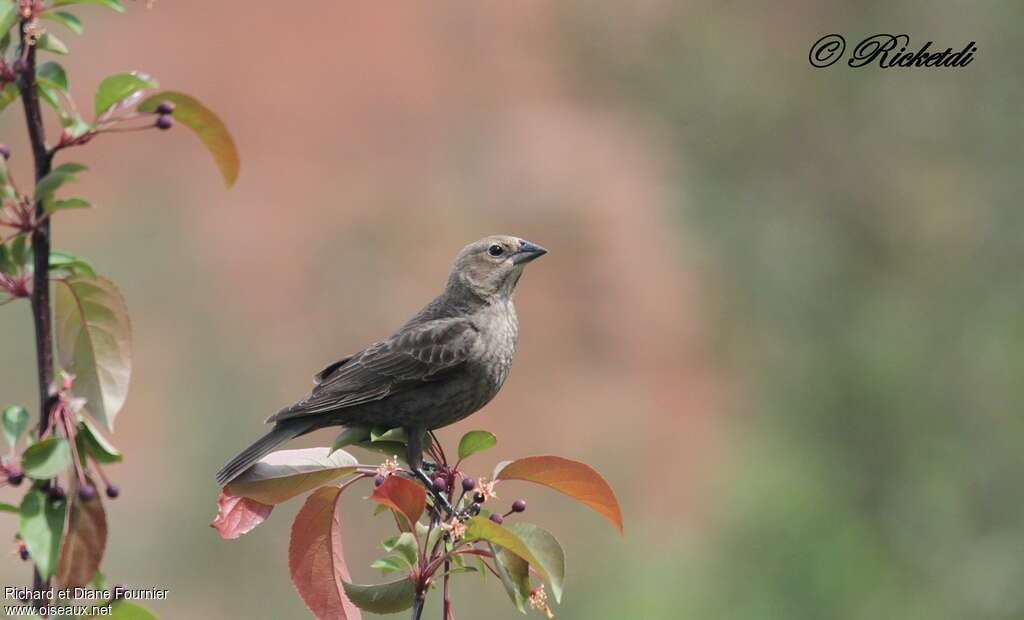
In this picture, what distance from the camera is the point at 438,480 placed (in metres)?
2.57

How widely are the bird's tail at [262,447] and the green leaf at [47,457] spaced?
0.76 meters

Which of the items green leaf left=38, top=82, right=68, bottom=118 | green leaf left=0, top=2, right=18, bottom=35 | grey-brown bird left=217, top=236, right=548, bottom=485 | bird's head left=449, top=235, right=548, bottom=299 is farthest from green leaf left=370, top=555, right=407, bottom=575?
bird's head left=449, top=235, right=548, bottom=299

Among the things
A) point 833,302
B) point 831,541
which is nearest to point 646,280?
point 833,302

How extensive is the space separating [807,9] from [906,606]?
29.4 ft

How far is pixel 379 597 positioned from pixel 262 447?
0.72 meters

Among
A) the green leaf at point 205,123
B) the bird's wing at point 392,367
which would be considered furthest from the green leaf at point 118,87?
the bird's wing at point 392,367

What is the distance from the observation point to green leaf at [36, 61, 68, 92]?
159 centimetres

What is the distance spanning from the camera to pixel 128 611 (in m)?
1.63

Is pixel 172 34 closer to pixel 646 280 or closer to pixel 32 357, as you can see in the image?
pixel 646 280

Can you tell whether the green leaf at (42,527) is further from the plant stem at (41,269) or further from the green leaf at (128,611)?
the green leaf at (128,611)

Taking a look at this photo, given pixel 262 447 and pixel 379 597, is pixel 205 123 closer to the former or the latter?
pixel 379 597

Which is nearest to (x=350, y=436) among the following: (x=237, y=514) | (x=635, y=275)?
(x=237, y=514)

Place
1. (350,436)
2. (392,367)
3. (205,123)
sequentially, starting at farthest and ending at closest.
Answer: (392,367) → (350,436) → (205,123)

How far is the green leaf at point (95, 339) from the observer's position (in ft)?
5.52
